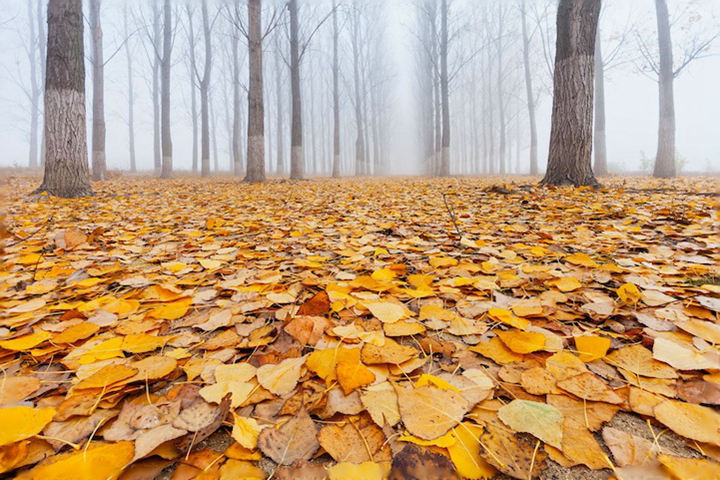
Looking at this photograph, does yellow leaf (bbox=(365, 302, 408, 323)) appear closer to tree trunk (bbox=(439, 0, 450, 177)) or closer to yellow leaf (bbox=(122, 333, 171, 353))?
yellow leaf (bbox=(122, 333, 171, 353))

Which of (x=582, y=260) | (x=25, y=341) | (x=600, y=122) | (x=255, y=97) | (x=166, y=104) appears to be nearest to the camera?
(x=25, y=341)

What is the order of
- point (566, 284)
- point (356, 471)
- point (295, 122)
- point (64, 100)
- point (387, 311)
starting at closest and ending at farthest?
point (356, 471) < point (387, 311) < point (566, 284) < point (64, 100) < point (295, 122)

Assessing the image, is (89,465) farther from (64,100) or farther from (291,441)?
(64,100)

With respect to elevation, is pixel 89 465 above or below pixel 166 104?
below

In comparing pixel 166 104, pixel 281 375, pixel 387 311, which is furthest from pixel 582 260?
pixel 166 104

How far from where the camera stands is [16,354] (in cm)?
83

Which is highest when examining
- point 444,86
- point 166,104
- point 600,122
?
point 444,86

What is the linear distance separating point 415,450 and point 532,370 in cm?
35

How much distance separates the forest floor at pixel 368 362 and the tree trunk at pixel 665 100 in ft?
26.1

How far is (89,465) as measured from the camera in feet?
1.63

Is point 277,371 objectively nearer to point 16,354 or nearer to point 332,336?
point 332,336

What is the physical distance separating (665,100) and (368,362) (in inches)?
405

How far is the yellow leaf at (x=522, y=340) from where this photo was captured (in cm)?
77

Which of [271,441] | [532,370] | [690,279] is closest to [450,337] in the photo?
[532,370]
